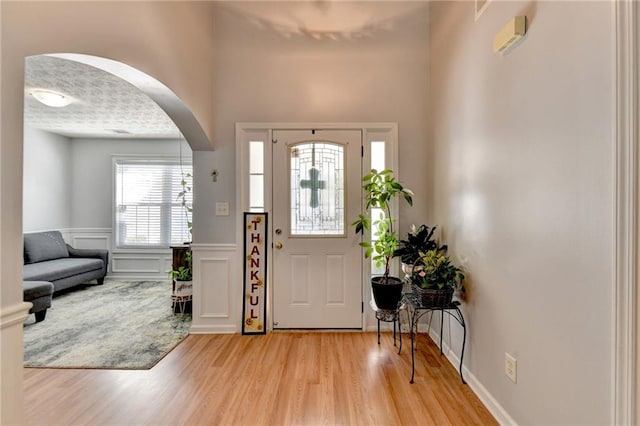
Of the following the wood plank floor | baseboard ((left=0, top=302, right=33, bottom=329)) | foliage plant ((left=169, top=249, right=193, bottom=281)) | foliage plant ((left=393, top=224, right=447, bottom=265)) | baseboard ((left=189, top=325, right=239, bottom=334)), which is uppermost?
foliage plant ((left=393, top=224, right=447, bottom=265))

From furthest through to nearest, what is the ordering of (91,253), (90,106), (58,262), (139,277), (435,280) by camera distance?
(139,277) → (91,253) → (58,262) → (90,106) → (435,280)

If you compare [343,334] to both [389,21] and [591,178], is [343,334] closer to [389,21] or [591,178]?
[591,178]

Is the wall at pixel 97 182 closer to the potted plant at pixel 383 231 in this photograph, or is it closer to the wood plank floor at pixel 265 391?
the wood plank floor at pixel 265 391

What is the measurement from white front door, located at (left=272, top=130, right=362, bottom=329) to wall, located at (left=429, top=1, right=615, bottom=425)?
1044mm

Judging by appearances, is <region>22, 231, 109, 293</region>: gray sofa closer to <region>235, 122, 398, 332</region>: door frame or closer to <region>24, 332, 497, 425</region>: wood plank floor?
<region>24, 332, 497, 425</region>: wood plank floor

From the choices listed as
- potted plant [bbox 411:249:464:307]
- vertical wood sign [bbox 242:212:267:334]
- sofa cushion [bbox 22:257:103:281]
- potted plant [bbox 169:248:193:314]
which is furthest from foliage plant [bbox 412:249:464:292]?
sofa cushion [bbox 22:257:103:281]

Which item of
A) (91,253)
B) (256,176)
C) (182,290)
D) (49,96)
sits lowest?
(182,290)

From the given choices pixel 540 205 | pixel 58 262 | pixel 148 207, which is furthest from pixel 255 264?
pixel 58 262

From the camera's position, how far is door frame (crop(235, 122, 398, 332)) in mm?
2969

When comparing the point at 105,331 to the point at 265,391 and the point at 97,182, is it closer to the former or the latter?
the point at 265,391

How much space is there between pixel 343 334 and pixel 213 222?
1.73m

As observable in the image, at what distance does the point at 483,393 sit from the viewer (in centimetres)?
187

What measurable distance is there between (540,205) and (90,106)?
15.7ft

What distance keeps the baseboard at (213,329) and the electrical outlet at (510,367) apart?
2319mm
